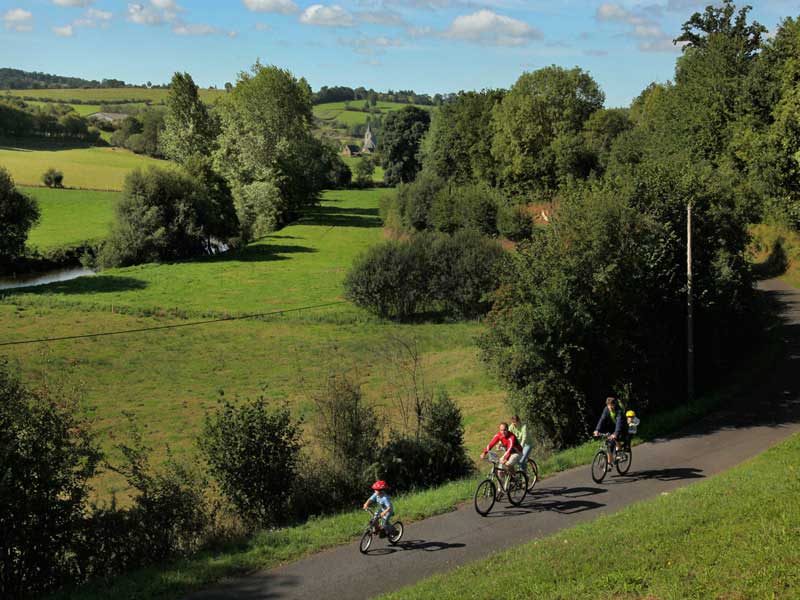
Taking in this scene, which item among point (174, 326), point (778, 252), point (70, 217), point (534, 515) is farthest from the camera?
point (70, 217)

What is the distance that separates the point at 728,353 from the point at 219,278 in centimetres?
4222

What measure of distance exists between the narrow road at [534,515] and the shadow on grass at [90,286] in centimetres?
4488

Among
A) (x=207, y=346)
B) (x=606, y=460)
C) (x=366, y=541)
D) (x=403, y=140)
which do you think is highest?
(x=403, y=140)

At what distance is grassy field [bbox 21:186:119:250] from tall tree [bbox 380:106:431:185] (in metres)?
50.7

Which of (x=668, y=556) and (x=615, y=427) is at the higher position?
(x=668, y=556)

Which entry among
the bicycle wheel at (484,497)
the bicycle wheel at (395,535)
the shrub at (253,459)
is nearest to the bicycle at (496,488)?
the bicycle wheel at (484,497)

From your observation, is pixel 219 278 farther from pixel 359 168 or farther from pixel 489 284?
pixel 359 168

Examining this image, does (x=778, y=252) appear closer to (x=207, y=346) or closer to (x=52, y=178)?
(x=207, y=346)

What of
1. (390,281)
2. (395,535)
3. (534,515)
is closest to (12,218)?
(390,281)

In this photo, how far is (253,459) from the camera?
607 inches

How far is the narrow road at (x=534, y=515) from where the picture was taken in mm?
12141

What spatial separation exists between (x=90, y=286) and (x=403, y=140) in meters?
82.3

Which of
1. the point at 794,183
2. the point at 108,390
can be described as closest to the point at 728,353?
the point at 794,183

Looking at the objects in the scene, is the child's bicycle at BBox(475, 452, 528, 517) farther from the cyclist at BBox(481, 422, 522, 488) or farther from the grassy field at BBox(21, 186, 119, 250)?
the grassy field at BBox(21, 186, 119, 250)
